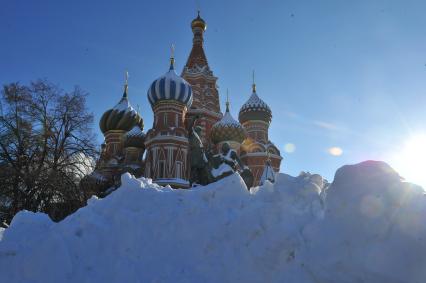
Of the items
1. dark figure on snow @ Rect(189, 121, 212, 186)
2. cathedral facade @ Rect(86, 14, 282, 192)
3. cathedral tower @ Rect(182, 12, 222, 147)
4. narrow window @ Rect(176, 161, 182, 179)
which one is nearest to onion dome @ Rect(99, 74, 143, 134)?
cathedral facade @ Rect(86, 14, 282, 192)

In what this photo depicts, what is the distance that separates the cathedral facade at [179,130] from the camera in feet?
73.8

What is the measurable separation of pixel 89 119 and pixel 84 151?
4.31 feet

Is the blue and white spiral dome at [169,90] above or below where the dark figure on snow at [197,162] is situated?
above

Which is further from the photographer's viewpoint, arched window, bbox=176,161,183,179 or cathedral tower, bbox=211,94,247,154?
cathedral tower, bbox=211,94,247,154

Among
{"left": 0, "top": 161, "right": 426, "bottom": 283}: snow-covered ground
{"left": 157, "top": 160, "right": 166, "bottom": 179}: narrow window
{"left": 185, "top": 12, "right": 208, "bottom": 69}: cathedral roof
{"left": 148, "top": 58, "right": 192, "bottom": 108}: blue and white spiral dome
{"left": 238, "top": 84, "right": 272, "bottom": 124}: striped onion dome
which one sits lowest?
{"left": 0, "top": 161, "right": 426, "bottom": 283}: snow-covered ground

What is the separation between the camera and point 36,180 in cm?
1300

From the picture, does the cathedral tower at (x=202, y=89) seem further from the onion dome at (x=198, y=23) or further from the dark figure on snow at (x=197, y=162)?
the dark figure on snow at (x=197, y=162)

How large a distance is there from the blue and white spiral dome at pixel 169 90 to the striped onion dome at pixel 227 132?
2691mm

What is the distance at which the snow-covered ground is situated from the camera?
4.11m

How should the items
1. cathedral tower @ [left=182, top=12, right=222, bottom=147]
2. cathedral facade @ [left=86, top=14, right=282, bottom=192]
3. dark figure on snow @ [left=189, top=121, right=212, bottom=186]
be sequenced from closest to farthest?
dark figure on snow @ [left=189, top=121, right=212, bottom=186], cathedral facade @ [left=86, top=14, right=282, bottom=192], cathedral tower @ [left=182, top=12, right=222, bottom=147]

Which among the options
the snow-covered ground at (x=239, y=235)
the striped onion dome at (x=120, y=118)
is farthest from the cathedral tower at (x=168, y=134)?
the snow-covered ground at (x=239, y=235)

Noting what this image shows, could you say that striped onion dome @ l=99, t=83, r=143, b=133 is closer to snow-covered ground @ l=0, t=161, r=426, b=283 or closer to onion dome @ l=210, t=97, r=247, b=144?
onion dome @ l=210, t=97, r=247, b=144

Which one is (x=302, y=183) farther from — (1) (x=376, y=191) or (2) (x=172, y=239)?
(2) (x=172, y=239)

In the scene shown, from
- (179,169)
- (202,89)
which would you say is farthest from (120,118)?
(179,169)
